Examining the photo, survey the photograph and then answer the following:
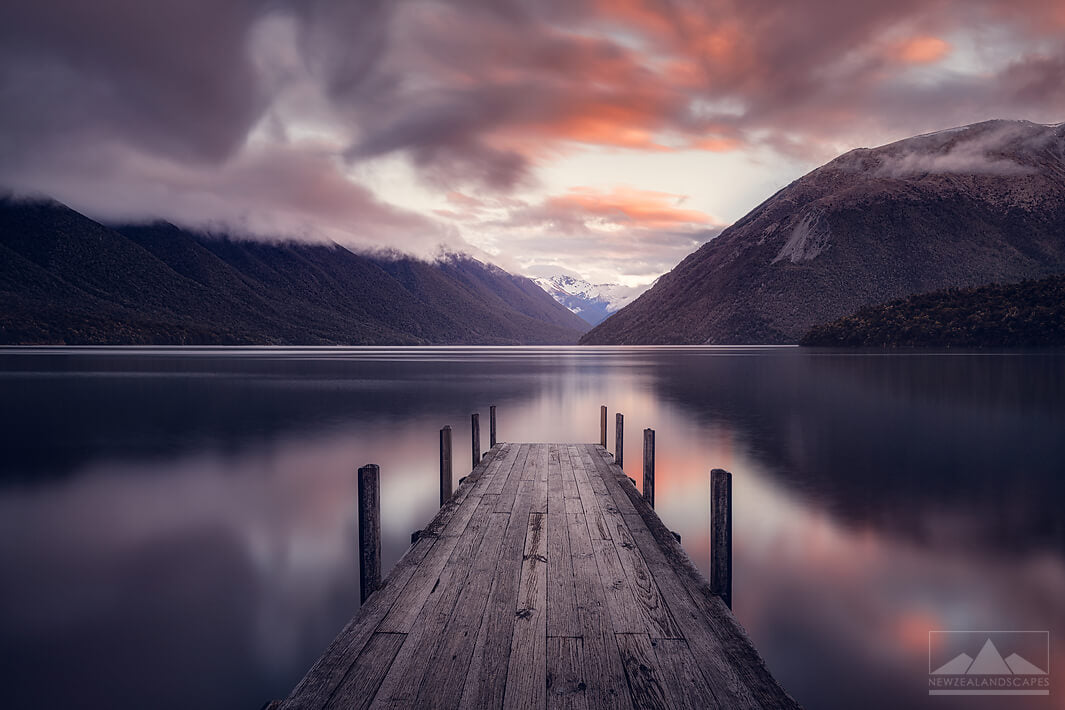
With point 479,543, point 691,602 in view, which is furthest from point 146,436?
point 691,602

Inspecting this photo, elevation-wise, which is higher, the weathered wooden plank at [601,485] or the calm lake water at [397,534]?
the weathered wooden plank at [601,485]

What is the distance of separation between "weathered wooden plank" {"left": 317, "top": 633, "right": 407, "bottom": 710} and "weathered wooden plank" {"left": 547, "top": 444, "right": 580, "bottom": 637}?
1287mm

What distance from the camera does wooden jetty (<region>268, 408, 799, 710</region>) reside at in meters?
4.22

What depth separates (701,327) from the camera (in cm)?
19425

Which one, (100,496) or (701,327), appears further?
(701,327)

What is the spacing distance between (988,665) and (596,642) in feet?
17.5

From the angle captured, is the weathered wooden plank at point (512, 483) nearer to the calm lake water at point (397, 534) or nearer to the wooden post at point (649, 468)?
the calm lake water at point (397, 534)

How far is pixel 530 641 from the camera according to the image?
4984mm

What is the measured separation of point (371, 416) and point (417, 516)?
56.5ft

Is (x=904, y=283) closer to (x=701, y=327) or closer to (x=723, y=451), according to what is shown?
(x=701, y=327)

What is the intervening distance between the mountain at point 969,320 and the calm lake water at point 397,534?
3377 inches

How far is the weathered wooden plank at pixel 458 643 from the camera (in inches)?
164

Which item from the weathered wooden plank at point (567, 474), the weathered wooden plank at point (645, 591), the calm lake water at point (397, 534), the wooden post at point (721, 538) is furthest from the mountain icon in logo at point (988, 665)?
the weathered wooden plank at point (567, 474)

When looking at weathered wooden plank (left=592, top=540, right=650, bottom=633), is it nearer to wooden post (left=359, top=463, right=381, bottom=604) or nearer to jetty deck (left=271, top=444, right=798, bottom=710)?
jetty deck (left=271, top=444, right=798, bottom=710)
